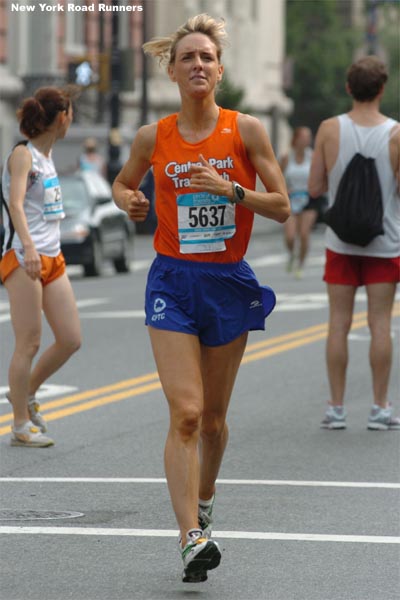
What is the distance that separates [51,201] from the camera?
10.0 m

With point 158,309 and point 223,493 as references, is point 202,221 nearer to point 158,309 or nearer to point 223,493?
point 158,309

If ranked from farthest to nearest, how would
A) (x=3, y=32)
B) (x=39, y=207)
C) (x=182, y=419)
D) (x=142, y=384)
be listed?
(x=3, y=32) → (x=142, y=384) → (x=39, y=207) → (x=182, y=419)

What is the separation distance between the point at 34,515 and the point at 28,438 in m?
2.08

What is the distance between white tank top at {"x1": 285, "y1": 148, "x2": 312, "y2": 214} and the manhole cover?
15.9 meters

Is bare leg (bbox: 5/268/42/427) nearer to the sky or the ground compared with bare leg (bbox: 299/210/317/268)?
nearer to the sky

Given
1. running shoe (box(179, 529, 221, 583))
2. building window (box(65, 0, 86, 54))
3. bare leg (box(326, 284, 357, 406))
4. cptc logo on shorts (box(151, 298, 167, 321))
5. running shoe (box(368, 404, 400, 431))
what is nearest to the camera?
running shoe (box(179, 529, 221, 583))

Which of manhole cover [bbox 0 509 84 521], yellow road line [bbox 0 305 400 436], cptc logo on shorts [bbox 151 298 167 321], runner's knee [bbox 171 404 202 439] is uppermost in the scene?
cptc logo on shorts [bbox 151 298 167 321]

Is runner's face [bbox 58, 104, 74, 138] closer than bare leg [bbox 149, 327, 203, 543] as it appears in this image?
No

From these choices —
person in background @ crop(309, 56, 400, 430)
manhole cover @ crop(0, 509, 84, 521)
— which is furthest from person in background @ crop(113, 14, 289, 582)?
person in background @ crop(309, 56, 400, 430)

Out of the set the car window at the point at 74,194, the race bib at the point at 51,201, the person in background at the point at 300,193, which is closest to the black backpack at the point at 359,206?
the race bib at the point at 51,201

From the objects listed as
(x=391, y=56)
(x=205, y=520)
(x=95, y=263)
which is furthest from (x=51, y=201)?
(x=391, y=56)

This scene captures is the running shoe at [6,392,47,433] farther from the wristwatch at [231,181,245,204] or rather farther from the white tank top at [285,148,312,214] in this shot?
the white tank top at [285,148,312,214]

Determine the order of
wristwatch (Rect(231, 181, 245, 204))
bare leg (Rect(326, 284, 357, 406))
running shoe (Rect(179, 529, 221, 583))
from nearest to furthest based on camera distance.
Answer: running shoe (Rect(179, 529, 221, 583)) → wristwatch (Rect(231, 181, 245, 204)) → bare leg (Rect(326, 284, 357, 406))

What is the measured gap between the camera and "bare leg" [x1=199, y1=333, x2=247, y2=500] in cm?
688
